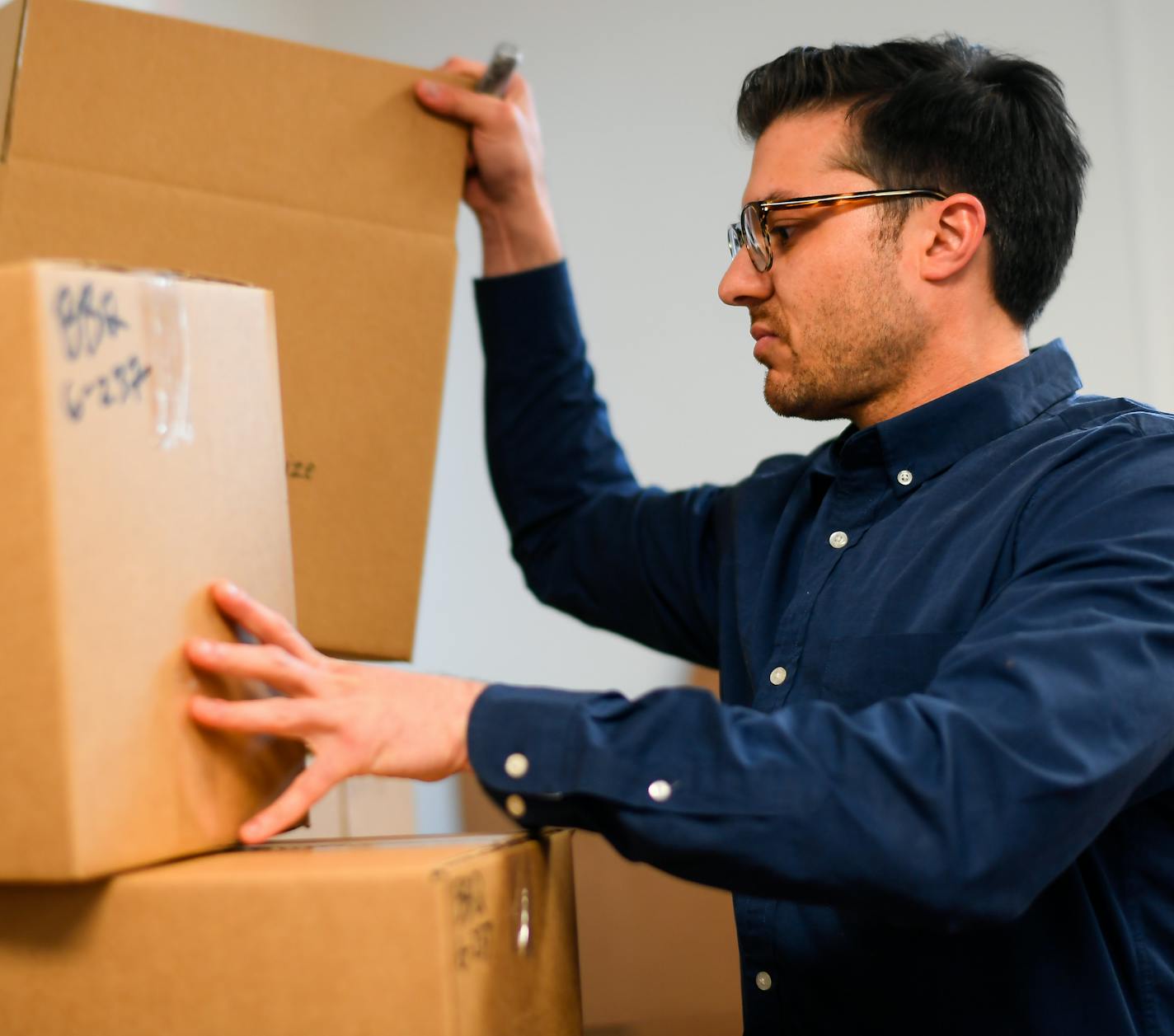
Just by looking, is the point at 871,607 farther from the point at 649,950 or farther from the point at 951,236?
the point at 649,950

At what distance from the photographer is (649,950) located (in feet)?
5.23

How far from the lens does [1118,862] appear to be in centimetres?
89

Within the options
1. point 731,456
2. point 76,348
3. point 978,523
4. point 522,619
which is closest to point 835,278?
point 978,523

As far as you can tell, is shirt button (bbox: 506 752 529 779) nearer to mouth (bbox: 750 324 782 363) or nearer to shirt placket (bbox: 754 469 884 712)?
shirt placket (bbox: 754 469 884 712)

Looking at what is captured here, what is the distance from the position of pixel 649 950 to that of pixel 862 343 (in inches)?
33.3

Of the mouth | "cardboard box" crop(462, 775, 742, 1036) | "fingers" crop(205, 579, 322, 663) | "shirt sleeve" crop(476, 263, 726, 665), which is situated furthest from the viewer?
"cardboard box" crop(462, 775, 742, 1036)

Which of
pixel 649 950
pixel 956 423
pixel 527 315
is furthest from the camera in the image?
pixel 649 950

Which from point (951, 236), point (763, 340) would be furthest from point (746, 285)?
point (951, 236)

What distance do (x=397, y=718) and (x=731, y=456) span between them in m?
1.39

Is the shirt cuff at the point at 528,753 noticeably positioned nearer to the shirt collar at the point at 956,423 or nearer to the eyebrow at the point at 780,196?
the shirt collar at the point at 956,423

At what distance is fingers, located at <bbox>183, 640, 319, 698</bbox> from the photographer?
0.68 meters

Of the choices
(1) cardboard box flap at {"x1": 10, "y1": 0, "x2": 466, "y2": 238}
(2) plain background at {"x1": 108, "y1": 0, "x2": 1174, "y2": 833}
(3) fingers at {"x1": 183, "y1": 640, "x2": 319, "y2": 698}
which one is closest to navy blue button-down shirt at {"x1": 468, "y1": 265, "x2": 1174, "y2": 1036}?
(3) fingers at {"x1": 183, "y1": 640, "x2": 319, "y2": 698}

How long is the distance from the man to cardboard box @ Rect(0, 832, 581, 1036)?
7 cm

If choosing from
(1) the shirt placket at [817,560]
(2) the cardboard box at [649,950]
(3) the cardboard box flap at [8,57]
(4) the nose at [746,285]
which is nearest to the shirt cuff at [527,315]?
(4) the nose at [746,285]
